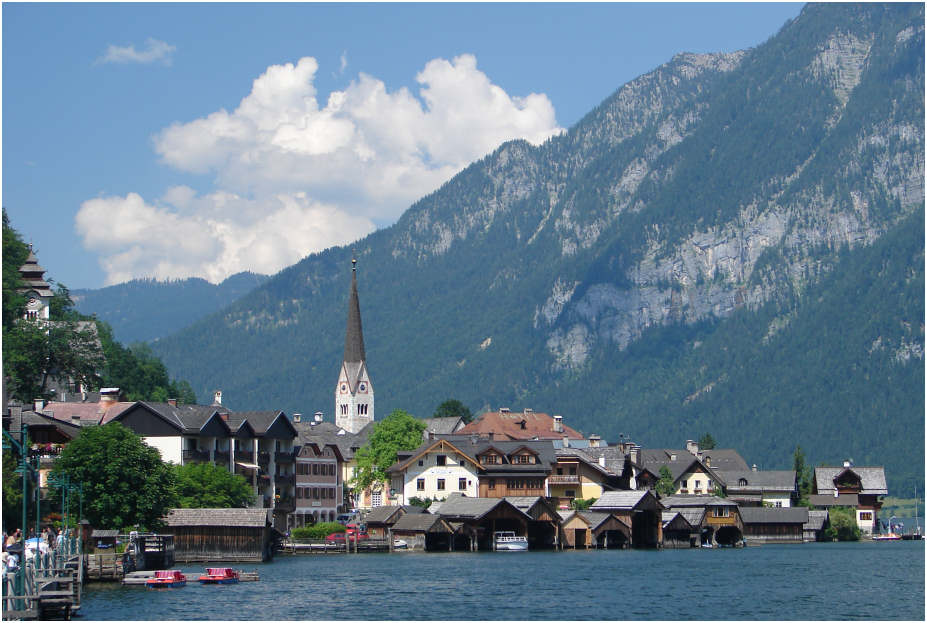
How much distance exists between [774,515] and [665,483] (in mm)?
18808

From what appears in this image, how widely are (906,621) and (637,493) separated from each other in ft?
245

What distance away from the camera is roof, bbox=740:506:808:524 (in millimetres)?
165000

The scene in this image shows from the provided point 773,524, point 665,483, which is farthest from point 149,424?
point 665,483

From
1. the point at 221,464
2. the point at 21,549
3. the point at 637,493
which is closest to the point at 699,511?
the point at 637,493

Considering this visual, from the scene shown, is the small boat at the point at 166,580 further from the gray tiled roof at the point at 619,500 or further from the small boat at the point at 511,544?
the gray tiled roof at the point at 619,500

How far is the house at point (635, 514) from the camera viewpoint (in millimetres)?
146375

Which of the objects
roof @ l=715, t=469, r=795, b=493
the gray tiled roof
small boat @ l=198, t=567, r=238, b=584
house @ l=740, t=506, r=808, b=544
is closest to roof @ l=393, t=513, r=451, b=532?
the gray tiled roof

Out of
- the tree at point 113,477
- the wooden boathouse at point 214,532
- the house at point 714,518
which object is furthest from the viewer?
the house at point 714,518

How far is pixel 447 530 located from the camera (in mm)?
137250

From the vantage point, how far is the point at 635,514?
485 ft

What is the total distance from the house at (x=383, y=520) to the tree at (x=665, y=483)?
4287 centimetres

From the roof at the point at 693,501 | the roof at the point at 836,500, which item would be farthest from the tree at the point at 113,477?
the roof at the point at 836,500

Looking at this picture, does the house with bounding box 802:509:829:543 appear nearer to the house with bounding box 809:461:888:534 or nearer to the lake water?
the house with bounding box 809:461:888:534

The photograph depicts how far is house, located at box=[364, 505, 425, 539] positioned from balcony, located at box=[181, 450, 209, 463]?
58.8 ft
